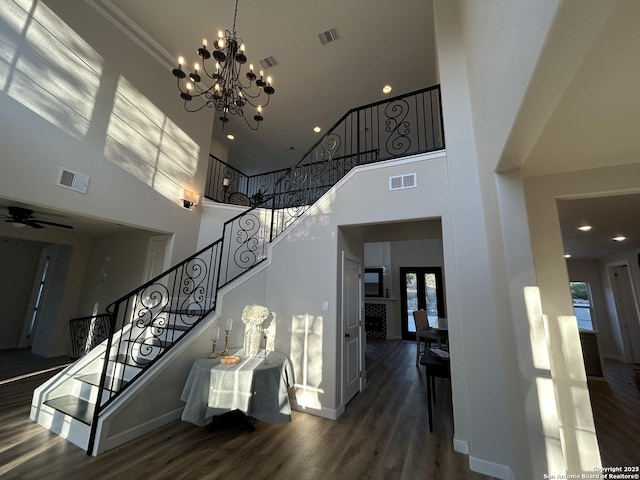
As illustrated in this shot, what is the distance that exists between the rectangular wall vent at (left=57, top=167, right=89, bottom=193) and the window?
8332 mm

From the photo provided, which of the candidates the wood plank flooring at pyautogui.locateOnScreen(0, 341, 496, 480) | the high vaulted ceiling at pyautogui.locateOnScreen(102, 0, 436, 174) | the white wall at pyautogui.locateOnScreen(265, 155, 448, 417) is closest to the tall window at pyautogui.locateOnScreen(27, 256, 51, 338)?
the wood plank flooring at pyautogui.locateOnScreen(0, 341, 496, 480)

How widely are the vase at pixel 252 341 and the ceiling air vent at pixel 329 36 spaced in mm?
4910

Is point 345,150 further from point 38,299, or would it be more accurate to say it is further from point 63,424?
point 38,299

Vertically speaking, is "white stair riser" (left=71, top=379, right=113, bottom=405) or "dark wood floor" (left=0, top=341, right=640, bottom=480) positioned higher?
"white stair riser" (left=71, top=379, right=113, bottom=405)

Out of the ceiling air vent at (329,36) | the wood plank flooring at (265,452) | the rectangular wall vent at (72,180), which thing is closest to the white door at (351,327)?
the wood plank flooring at (265,452)

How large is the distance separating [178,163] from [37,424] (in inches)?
167

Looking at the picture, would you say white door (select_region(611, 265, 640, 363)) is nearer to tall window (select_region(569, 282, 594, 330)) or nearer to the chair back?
tall window (select_region(569, 282, 594, 330))

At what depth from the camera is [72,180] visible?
349cm

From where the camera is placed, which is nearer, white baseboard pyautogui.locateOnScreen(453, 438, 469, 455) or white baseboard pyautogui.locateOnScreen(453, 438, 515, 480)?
white baseboard pyautogui.locateOnScreen(453, 438, 515, 480)

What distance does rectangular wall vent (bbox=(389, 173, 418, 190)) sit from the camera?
3307 mm

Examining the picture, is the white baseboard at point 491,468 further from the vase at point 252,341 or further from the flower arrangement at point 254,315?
the flower arrangement at point 254,315

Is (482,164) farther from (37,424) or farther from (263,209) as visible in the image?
(37,424)

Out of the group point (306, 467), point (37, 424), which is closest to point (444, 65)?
point (306, 467)

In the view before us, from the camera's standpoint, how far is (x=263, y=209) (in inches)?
211
